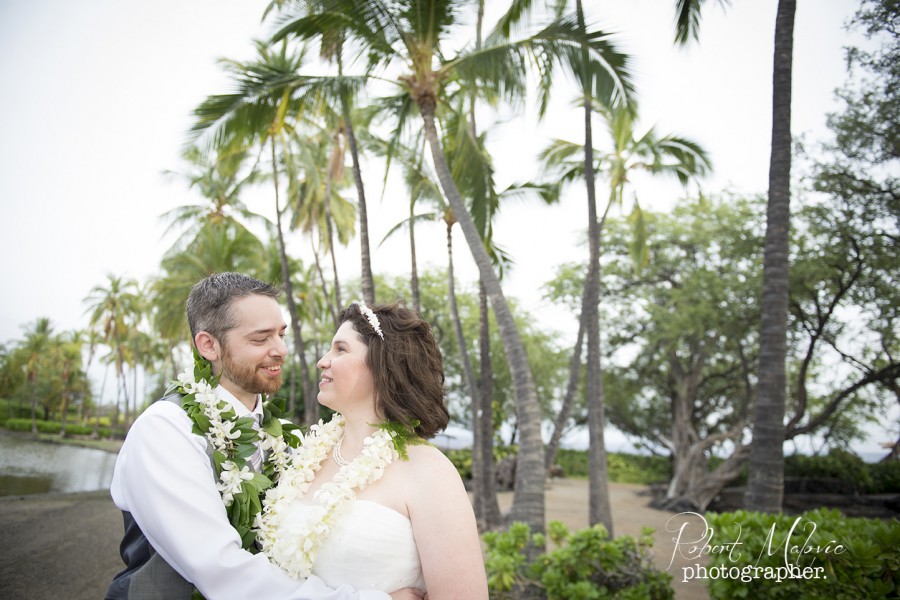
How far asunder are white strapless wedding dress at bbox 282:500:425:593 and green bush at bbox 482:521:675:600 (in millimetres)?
3935

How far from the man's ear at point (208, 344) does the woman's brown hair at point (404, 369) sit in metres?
0.63

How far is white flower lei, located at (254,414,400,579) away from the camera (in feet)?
7.52

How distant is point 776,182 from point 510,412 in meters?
23.5

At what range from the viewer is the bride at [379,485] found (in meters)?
2.20

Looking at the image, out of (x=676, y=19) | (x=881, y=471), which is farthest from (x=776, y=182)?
(x=881, y=471)

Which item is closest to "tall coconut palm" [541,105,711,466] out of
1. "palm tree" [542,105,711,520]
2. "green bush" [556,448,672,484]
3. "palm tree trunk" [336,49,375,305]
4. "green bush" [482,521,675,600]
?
"palm tree" [542,105,711,520]

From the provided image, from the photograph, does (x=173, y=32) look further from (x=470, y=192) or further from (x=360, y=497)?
(x=360, y=497)

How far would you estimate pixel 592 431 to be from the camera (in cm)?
1036

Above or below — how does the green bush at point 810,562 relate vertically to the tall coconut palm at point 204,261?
below

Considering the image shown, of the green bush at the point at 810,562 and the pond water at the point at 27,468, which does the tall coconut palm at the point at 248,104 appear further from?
the green bush at the point at 810,562

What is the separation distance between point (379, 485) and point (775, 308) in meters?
5.72

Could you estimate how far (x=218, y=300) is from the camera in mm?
2725

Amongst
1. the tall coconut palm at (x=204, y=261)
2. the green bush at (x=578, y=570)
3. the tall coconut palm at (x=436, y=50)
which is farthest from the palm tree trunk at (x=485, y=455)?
the tall coconut palm at (x=204, y=261)

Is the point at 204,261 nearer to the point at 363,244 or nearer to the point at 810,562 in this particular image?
the point at 363,244
